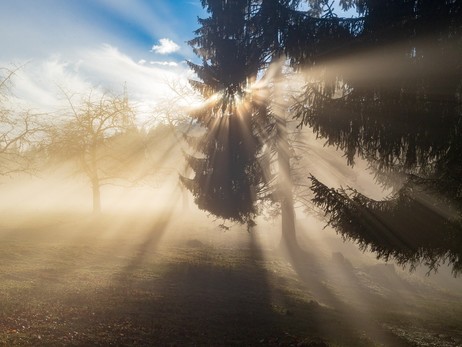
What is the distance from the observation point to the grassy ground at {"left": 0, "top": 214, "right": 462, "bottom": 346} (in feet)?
26.3

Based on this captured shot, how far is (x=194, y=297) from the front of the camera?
1123 cm

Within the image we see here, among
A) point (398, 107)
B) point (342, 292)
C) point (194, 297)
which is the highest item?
point (398, 107)

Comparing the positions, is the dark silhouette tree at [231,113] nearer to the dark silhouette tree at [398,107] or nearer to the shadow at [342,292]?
the shadow at [342,292]

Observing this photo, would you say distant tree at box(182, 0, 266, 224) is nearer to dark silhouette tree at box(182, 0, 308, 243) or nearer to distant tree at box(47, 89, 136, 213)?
dark silhouette tree at box(182, 0, 308, 243)

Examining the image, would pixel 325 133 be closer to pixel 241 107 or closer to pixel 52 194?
pixel 241 107

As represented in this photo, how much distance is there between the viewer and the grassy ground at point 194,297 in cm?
803

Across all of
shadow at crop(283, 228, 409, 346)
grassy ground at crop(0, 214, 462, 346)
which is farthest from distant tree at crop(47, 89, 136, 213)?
shadow at crop(283, 228, 409, 346)

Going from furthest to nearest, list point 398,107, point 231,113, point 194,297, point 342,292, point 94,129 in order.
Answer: point 94,129 → point 231,113 → point 342,292 → point 194,297 → point 398,107

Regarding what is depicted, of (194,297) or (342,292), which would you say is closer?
(194,297)

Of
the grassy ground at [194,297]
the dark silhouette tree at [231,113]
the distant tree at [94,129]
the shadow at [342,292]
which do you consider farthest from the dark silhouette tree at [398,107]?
the distant tree at [94,129]

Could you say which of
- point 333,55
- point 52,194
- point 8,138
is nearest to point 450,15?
point 333,55

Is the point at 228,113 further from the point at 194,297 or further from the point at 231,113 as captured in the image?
the point at 194,297

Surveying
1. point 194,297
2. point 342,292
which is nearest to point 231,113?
point 194,297

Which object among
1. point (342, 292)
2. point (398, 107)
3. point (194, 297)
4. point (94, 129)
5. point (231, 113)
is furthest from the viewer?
point (94, 129)
